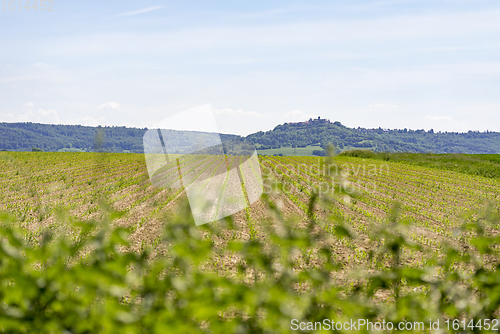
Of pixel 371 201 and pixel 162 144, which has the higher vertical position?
pixel 162 144

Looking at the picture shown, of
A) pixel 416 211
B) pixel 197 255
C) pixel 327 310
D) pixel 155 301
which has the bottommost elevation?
Result: pixel 416 211

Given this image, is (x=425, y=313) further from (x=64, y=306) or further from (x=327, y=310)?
(x=64, y=306)

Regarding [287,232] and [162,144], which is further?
[162,144]

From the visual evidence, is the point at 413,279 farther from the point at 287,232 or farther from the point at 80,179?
the point at 80,179

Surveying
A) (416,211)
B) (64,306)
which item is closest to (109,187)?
(416,211)

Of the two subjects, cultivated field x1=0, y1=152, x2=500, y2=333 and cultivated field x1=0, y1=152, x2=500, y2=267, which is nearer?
cultivated field x1=0, y1=152, x2=500, y2=333

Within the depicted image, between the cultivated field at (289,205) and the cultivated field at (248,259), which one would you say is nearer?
the cultivated field at (248,259)

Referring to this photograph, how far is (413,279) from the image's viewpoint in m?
1.68

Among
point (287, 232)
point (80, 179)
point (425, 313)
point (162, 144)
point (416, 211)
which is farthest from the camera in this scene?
point (80, 179)

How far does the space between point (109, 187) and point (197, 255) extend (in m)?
20.9

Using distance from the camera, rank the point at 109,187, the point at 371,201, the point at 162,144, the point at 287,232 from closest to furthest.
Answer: the point at 287,232 < the point at 162,144 < the point at 371,201 < the point at 109,187

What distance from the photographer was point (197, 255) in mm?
1452

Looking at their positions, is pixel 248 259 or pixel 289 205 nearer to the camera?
pixel 248 259

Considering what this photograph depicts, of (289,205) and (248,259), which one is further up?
(248,259)
